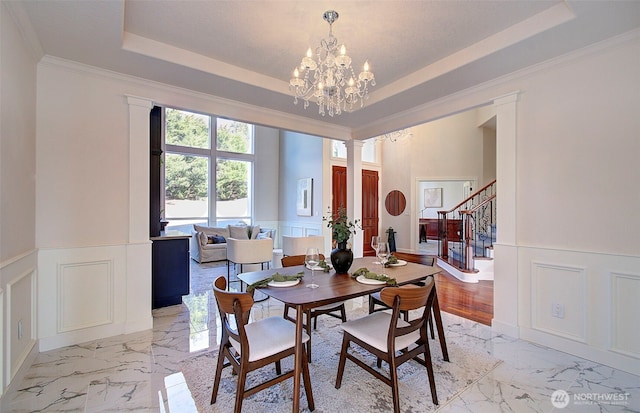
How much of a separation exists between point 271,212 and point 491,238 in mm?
5860

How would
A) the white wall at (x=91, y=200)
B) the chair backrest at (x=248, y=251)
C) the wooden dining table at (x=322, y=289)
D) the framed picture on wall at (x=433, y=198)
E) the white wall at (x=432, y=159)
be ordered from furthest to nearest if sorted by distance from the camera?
the framed picture on wall at (x=433, y=198) < the white wall at (x=432, y=159) < the chair backrest at (x=248, y=251) < the white wall at (x=91, y=200) < the wooden dining table at (x=322, y=289)

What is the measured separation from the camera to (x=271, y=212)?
8.73m

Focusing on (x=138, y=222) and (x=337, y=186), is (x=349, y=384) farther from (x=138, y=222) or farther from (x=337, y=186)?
(x=337, y=186)

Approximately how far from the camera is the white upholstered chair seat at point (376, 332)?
1.82 metres

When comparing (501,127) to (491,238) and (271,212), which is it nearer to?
(491,238)

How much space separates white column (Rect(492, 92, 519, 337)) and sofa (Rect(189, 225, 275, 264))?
5.30m

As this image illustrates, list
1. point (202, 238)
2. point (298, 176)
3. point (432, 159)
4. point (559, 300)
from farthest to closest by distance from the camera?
point (298, 176) < point (432, 159) < point (202, 238) < point (559, 300)

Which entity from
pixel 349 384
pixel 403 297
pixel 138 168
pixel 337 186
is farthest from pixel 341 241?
pixel 337 186

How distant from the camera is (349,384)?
2045 millimetres

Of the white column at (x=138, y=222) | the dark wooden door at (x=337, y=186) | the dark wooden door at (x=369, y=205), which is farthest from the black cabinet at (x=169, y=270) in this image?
the dark wooden door at (x=369, y=205)

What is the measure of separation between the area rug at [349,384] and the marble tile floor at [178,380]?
7 centimetres

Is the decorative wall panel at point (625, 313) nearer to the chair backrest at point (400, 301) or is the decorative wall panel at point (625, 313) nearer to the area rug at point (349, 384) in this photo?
the area rug at point (349, 384)

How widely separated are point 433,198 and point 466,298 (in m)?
7.46

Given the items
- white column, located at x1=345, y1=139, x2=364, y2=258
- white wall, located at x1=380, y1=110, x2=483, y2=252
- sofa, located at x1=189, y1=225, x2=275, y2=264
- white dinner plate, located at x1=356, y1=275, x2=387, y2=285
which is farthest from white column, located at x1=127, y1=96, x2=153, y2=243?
white wall, located at x1=380, y1=110, x2=483, y2=252
